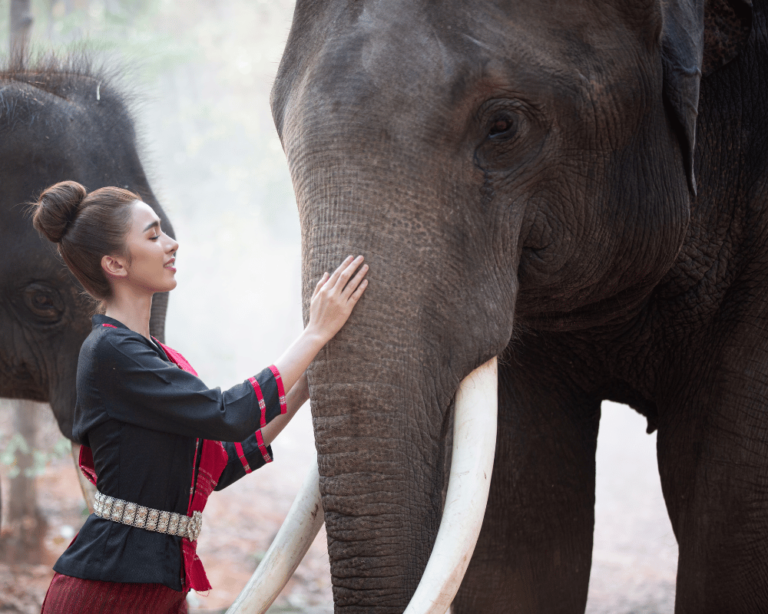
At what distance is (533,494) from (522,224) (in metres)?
1.13

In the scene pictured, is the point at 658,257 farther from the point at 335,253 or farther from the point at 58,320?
the point at 58,320

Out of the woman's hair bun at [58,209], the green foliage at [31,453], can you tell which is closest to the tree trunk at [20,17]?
the green foliage at [31,453]

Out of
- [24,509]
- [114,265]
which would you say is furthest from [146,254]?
[24,509]

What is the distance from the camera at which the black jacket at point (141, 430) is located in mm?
1560

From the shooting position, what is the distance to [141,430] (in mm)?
1634

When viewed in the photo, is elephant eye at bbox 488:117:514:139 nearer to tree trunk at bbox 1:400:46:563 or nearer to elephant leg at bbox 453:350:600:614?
elephant leg at bbox 453:350:600:614

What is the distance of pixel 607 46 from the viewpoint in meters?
1.57

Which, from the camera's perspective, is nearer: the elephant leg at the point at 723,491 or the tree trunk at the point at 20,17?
the elephant leg at the point at 723,491

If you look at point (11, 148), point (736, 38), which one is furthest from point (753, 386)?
point (11, 148)

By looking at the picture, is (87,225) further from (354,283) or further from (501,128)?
(501,128)

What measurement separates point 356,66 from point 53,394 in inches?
67.7

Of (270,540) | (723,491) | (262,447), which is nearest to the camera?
(262,447)

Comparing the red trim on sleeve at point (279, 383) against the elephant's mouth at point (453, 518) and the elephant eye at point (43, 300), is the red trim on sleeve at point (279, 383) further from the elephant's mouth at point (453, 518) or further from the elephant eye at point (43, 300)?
the elephant eye at point (43, 300)

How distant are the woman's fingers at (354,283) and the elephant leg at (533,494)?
113cm
